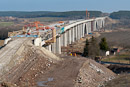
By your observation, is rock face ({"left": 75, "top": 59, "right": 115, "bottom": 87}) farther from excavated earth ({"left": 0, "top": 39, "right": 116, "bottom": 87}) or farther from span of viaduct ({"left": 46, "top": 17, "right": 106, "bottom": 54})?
span of viaduct ({"left": 46, "top": 17, "right": 106, "bottom": 54})

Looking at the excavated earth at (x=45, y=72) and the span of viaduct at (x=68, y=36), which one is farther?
the span of viaduct at (x=68, y=36)

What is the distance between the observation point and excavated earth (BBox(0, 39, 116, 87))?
20.1 m

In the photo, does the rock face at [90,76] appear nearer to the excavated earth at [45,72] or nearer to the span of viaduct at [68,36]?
the excavated earth at [45,72]

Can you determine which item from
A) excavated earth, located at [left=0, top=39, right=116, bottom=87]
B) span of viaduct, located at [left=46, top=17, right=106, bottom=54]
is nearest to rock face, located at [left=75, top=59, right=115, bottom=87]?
excavated earth, located at [left=0, top=39, right=116, bottom=87]

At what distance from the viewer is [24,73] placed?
21516 millimetres

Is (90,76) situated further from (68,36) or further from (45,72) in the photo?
(68,36)

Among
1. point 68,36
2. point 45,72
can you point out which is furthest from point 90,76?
point 68,36

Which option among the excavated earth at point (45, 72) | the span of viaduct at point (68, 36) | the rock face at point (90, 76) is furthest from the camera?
the span of viaduct at point (68, 36)

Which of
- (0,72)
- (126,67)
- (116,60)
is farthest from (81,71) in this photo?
(116,60)

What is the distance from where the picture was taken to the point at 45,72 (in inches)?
901

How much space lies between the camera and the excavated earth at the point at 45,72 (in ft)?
65.9

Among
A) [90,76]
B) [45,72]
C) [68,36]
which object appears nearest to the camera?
[45,72]

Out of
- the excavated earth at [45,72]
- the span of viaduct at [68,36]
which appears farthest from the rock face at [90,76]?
the span of viaduct at [68,36]

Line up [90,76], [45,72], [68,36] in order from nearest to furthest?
[45,72] < [90,76] < [68,36]
